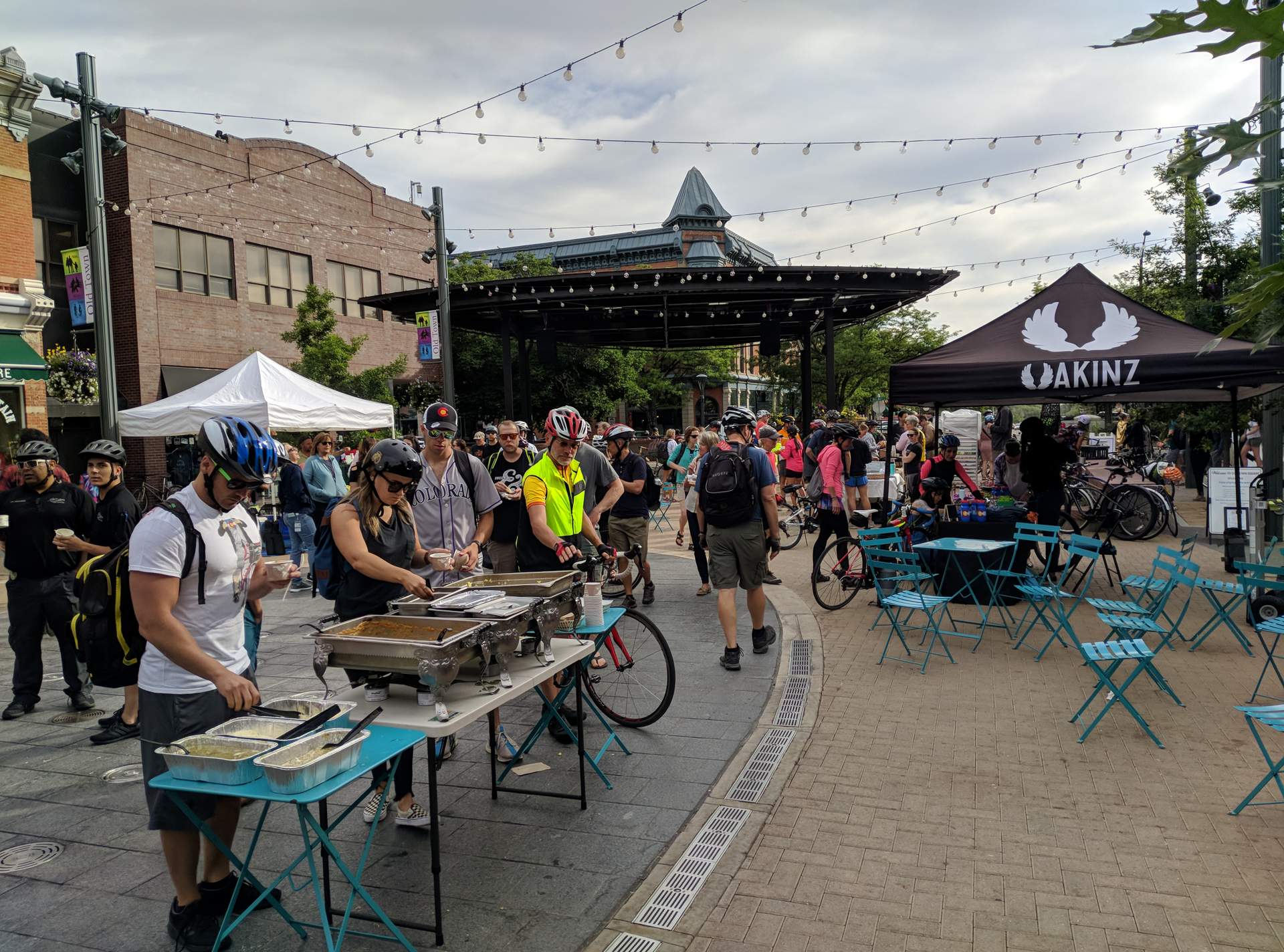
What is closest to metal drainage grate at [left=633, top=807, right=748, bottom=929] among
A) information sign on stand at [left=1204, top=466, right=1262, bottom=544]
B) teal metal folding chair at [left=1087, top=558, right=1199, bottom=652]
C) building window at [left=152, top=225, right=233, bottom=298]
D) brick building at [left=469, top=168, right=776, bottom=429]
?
teal metal folding chair at [left=1087, top=558, right=1199, bottom=652]

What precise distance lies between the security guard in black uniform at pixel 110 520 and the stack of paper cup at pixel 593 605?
331 cm

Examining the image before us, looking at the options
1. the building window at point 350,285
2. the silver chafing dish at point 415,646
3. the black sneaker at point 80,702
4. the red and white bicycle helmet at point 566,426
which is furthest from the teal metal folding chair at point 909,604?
the building window at point 350,285

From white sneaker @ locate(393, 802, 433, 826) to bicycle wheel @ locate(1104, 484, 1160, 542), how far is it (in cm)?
1175

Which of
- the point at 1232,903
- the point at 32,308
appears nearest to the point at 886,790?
the point at 1232,903

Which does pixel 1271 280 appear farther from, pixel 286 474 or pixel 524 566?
pixel 286 474

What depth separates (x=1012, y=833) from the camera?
398 cm

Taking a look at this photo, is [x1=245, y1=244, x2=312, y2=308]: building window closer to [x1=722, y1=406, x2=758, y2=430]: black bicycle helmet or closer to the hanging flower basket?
the hanging flower basket

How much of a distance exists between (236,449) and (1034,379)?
724 centimetres

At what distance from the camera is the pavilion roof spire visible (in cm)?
6212

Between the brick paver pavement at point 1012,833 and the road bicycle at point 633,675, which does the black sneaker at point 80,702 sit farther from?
the brick paver pavement at point 1012,833

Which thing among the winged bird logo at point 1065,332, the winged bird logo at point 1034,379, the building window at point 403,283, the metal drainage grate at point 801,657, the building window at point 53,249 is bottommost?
the metal drainage grate at point 801,657

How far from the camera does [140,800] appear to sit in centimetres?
456

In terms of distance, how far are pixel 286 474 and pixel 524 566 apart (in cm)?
710

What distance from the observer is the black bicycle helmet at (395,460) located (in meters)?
3.77
